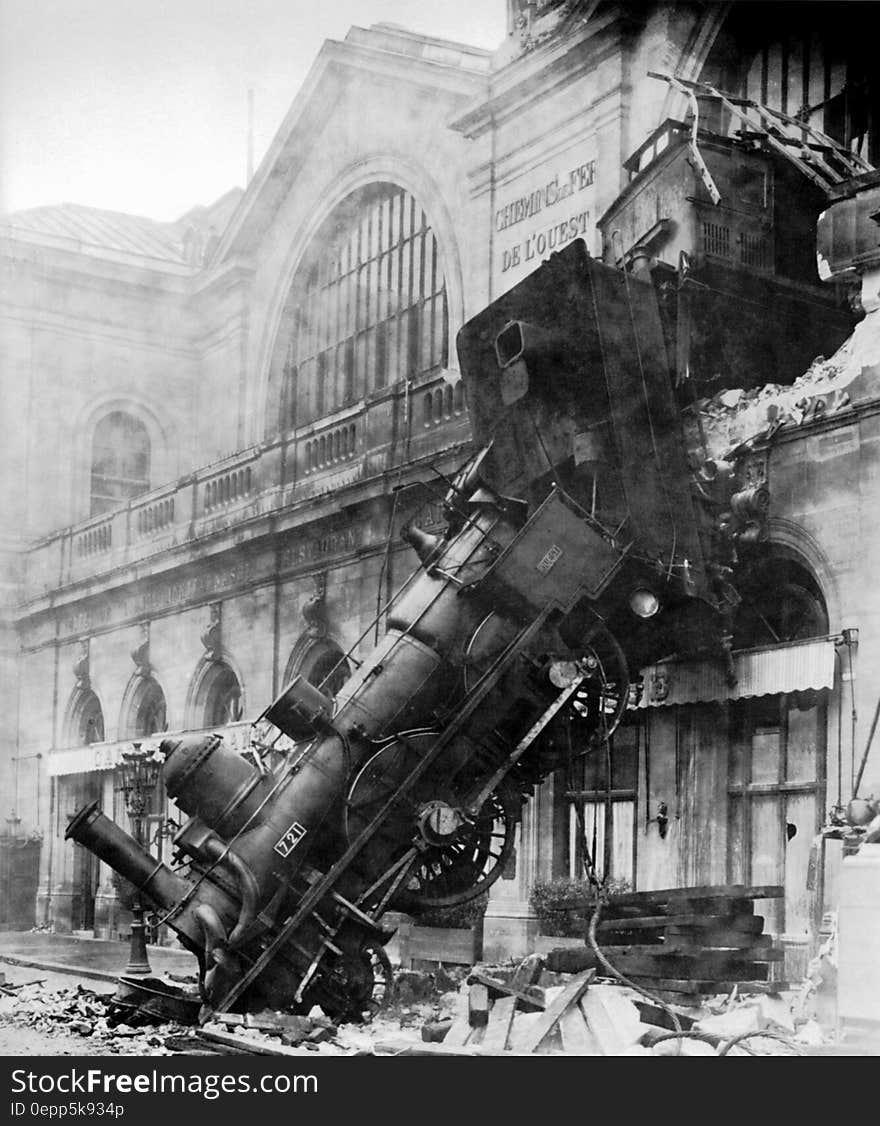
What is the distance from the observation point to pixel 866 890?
830cm

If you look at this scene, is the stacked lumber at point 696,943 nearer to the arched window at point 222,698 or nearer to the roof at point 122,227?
the arched window at point 222,698

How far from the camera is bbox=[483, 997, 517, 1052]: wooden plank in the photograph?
894 cm

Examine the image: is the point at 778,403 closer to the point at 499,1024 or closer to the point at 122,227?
the point at 499,1024

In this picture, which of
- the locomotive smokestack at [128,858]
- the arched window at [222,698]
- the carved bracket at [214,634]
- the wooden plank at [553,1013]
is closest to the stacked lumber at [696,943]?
the wooden plank at [553,1013]

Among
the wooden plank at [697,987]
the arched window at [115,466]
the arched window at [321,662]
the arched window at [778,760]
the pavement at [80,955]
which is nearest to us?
the wooden plank at [697,987]

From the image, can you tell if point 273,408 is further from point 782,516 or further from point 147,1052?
point 147,1052

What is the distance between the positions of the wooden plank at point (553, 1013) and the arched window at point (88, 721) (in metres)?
8.75

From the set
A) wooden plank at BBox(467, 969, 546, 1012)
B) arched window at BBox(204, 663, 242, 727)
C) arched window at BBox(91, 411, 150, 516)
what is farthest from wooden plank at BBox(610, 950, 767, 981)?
arched window at BBox(91, 411, 150, 516)

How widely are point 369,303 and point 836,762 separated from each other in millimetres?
7377

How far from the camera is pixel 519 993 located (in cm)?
943

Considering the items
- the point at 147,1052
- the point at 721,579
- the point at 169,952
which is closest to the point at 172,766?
the point at 147,1052

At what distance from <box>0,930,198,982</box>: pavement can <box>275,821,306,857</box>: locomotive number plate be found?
339 cm

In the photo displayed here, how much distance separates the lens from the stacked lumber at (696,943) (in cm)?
961

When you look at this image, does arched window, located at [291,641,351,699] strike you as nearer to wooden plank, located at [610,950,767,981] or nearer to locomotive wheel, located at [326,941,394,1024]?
locomotive wheel, located at [326,941,394,1024]
